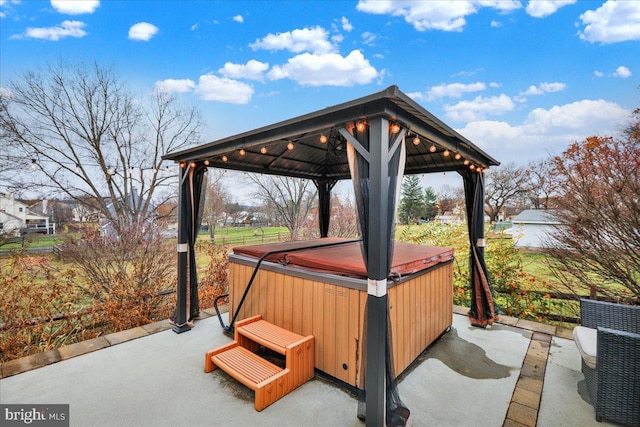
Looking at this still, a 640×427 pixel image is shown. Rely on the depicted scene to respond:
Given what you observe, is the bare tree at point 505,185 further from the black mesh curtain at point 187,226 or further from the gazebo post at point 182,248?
the gazebo post at point 182,248

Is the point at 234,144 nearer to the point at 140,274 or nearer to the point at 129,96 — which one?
the point at 140,274

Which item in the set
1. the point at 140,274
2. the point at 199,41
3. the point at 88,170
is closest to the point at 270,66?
the point at 199,41

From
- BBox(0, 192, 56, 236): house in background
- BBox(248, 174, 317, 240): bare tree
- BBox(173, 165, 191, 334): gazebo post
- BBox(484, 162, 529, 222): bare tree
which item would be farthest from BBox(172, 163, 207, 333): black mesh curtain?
BBox(484, 162, 529, 222): bare tree

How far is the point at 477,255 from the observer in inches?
148

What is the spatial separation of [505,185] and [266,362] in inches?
731

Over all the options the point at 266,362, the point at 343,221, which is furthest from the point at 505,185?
the point at 266,362

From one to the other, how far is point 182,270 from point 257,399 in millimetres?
2188

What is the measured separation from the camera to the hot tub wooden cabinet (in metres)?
2.34

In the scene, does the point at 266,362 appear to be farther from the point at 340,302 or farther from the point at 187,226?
the point at 187,226

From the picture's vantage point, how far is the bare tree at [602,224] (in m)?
3.62

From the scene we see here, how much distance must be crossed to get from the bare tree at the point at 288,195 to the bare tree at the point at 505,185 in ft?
36.9

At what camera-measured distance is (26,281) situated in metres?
4.12

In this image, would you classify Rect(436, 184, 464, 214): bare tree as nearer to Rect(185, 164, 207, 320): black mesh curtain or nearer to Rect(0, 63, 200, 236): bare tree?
Rect(0, 63, 200, 236): bare tree

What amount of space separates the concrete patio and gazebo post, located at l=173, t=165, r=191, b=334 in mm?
378
